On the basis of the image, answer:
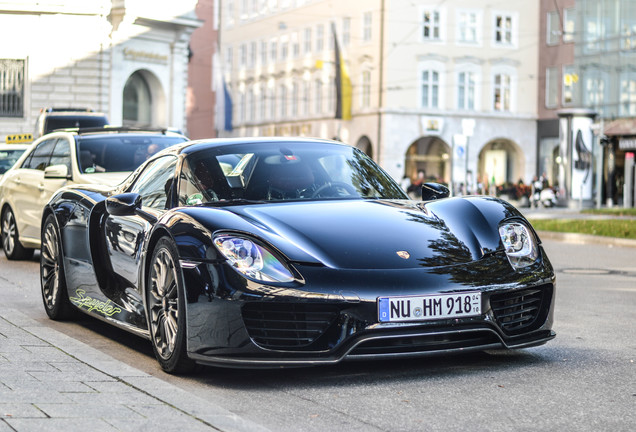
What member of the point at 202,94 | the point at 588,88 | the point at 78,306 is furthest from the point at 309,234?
the point at 202,94

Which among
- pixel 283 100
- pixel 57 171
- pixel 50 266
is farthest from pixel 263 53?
pixel 50 266

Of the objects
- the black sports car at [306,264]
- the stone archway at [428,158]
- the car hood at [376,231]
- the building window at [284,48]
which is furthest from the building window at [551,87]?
the car hood at [376,231]

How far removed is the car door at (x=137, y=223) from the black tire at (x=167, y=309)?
0.38 meters

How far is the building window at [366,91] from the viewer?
216ft

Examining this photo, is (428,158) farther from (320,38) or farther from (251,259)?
(251,259)

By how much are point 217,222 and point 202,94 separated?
92.8 m

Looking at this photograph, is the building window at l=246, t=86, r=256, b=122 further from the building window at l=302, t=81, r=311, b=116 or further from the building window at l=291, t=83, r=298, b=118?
the building window at l=302, t=81, r=311, b=116

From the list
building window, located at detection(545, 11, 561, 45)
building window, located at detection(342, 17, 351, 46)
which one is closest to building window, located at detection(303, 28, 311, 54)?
building window, located at detection(342, 17, 351, 46)

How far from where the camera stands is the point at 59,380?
18.1ft

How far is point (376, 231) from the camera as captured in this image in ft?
20.1

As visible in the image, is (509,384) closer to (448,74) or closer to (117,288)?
(117,288)

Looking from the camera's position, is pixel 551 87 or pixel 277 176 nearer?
pixel 277 176

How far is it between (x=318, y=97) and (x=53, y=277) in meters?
64.6

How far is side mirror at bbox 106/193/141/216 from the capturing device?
7.08 metres
